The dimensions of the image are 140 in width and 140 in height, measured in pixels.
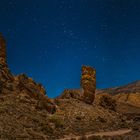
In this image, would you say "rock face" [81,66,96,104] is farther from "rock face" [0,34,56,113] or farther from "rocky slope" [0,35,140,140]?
"rock face" [0,34,56,113]

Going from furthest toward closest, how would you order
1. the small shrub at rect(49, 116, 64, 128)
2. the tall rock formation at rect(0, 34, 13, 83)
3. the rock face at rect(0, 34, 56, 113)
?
the tall rock formation at rect(0, 34, 13, 83), the rock face at rect(0, 34, 56, 113), the small shrub at rect(49, 116, 64, 128)

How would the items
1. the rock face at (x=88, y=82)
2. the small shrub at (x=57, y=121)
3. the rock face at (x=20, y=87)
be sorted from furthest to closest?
the rock face at (x=88, y=82)
the rock face at (x=20, y=87)
the small shrub at (x=57, y=121)

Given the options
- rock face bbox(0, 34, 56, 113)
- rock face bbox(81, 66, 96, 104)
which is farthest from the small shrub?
rock face bbox(81, 66, 96, 104)

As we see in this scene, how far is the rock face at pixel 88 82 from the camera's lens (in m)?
54.7

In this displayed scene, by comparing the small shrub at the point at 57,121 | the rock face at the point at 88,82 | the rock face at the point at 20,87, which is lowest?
the small shrub at the point at 57,121

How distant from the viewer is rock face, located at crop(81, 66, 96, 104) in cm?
5466

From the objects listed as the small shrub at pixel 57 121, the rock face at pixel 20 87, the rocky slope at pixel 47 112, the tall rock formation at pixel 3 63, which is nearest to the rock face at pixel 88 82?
the rocky slope at pixel 47 112

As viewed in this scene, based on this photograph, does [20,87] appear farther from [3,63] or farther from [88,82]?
[88,82]

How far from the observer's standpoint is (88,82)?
179 ft

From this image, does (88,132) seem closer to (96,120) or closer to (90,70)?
(96,120)

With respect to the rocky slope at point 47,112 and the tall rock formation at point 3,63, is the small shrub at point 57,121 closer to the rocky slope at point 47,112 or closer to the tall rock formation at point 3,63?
the rocky slope at point 47,112

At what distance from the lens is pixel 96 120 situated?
156ft

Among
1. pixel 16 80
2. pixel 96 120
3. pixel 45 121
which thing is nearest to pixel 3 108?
pixel 45 121

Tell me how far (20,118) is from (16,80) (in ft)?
46.8
